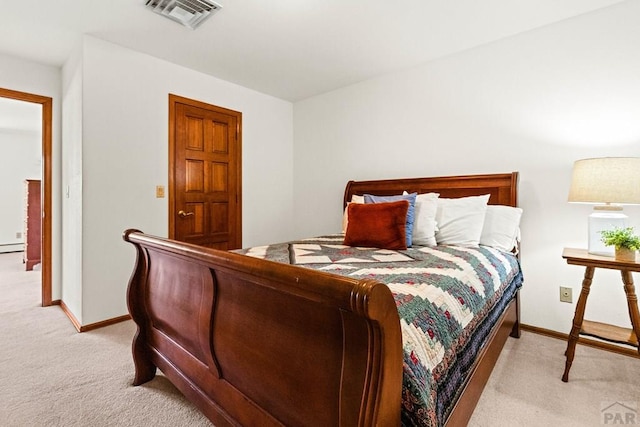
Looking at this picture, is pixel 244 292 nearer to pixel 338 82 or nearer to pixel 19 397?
pixel 19 397

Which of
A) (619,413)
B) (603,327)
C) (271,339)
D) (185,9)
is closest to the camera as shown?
(271,339)

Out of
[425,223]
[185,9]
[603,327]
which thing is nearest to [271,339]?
[425,223]

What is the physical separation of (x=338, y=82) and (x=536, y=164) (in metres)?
2.09

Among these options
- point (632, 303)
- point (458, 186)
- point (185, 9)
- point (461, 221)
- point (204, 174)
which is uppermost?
point (185, 9)

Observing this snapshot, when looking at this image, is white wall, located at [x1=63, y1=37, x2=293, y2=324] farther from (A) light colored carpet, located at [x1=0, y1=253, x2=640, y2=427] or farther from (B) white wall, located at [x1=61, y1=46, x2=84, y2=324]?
(A) light colored carpet, located at [x1=0, y1=253, x2=640, y2=427]

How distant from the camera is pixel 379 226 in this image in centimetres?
218

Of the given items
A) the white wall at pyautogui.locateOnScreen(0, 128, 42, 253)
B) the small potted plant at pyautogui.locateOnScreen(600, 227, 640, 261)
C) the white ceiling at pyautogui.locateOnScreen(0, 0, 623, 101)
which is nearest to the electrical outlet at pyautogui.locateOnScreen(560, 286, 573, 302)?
the small potted plant at pyautogui.locateOnScreen(600, 227, 640, 261)

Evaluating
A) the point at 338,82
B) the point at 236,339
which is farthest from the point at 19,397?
the point at 338,82

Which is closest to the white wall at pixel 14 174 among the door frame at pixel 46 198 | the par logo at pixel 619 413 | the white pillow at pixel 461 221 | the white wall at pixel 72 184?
the door frame at pixel 46 198

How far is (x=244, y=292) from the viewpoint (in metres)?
1.08

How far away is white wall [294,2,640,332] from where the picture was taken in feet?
6.97

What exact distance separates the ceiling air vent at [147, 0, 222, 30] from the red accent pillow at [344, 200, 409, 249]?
1714 millimetres

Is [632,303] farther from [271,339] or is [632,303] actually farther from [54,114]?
[54,114]

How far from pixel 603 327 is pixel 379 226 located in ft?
4.84
